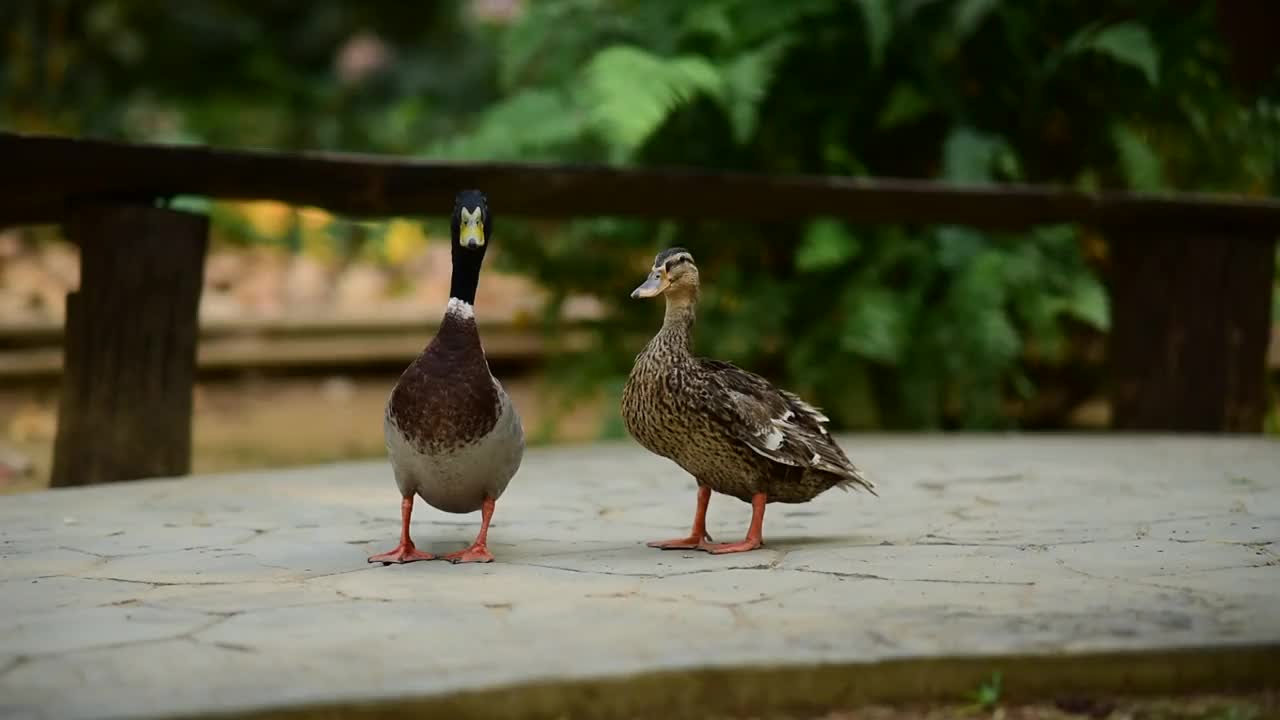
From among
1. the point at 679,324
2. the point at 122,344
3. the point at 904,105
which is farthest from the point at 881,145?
the point at 679,324

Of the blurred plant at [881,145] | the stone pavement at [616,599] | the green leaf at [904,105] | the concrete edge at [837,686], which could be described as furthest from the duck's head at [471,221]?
the green leaf at [904,105]

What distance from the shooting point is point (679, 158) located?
707cm

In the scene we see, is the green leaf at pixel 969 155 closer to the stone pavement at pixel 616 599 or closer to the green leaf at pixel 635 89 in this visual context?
the green leaf at pixel 635 89

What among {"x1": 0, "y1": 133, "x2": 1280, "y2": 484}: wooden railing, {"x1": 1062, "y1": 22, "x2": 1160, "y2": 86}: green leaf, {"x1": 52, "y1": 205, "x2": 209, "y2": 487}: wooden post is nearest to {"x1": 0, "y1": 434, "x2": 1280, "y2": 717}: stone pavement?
{"x1": 52, "y1": 205, "x2": 209, "y2": 487}: wooden post

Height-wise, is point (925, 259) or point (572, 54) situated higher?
point (572, 54)

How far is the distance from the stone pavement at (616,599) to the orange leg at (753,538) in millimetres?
35

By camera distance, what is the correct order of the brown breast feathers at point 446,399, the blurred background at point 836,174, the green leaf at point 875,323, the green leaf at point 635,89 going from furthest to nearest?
the blurred background at point 836,174 < the green leaf at point 875,323 < the green leaf at point 635,89 < the brown breast feathers at point 446,399

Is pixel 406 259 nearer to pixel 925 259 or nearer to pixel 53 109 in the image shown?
pixel 53 109

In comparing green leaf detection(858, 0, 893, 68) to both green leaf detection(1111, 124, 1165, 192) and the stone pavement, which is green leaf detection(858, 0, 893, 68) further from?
the stone pavement

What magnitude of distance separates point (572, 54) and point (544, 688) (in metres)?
5.38

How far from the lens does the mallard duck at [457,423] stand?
317 centimetres

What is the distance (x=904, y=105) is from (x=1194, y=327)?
1651mm

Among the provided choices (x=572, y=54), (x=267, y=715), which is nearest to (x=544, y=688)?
(x=267, y=715)

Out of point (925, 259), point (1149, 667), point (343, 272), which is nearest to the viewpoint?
point (1149, 667)
